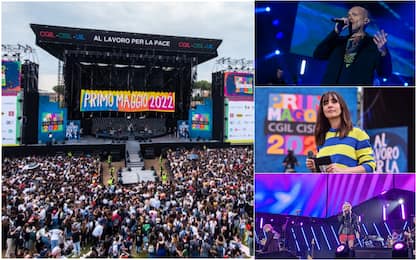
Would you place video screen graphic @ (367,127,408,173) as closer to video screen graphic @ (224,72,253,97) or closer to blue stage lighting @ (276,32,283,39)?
blue stage lighting @ (276,32,283,39)

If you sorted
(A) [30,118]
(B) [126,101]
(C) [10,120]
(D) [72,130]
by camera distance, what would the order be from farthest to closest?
(B) [126,101] → (D) [72,130] → (A) [30,118] → (C) [10,120]

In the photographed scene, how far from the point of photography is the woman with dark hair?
406cm

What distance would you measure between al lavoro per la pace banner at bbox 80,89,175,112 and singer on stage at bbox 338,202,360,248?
390 centimetres

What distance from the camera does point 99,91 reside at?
6.99 metres

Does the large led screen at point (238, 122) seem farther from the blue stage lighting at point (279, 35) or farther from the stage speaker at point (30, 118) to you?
the stage speaker at point (30, 118)

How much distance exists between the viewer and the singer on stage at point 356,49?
14.1 feet

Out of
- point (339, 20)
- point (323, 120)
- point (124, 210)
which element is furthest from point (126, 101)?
point (339, 20)

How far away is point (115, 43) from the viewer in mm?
6508

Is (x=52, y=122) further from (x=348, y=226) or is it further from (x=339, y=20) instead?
(x=348, y=226)

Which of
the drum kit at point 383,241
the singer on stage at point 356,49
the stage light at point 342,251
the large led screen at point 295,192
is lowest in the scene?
the stage light at point 342,251

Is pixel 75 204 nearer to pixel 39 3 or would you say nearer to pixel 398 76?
pixel 39 3

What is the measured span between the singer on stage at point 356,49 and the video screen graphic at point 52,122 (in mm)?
4098

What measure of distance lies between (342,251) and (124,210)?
2911mm

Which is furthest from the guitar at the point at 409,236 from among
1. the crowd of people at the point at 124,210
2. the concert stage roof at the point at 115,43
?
the concert stage roof at the point at 115,43
